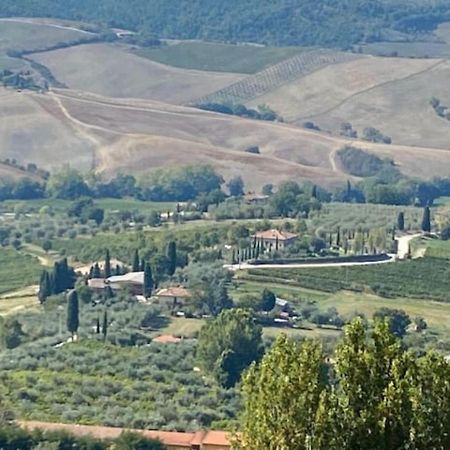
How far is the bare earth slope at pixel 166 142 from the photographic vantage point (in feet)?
446

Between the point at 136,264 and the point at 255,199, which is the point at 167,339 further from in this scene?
the point at 255,199

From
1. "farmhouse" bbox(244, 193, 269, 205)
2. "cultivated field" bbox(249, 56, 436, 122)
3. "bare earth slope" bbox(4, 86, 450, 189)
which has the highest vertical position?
"cultivated field" bbox(249, 56, 436, 122)

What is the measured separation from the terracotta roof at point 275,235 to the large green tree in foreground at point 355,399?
6369 cm

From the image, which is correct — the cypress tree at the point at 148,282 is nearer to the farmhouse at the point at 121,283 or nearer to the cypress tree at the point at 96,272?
the farmhouse at the point at 121,283

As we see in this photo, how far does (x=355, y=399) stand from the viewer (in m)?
23.5

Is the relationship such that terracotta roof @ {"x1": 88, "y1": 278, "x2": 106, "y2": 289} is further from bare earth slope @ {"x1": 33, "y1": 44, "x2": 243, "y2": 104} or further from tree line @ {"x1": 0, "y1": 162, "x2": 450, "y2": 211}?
bare earth slope @ {"x1": 33, "y1": 44, "x2": 243, "y2": 104}

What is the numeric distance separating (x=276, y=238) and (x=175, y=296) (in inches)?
563

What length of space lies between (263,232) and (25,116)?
200 ft

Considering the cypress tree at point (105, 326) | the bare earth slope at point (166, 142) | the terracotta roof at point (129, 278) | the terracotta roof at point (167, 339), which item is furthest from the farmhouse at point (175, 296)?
the bare earth slope at point (166, 142)

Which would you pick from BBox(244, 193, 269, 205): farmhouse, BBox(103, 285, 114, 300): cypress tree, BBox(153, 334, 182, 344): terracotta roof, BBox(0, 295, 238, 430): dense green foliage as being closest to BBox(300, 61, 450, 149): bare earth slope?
BBox(244, 193, 269, 205): farmhouse

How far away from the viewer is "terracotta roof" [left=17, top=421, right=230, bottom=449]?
44781mm

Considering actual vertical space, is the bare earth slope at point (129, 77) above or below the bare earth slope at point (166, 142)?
above

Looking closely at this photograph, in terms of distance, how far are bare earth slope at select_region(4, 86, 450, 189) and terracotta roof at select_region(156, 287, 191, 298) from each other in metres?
53.3

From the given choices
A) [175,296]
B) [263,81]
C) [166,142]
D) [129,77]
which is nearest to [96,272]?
[175,296]
